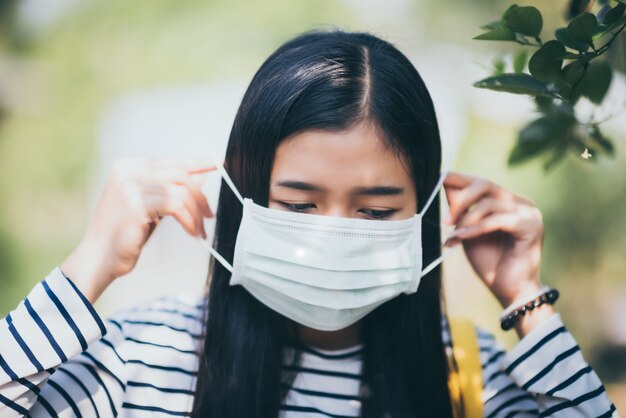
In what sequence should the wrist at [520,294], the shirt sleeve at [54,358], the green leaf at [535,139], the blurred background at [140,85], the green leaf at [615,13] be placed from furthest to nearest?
the blurred background at [140,85] < the green leaf at [535,139] < the wrist at [520,294] < the shirt sleeve at [54,358] < the green leaf at [615,13]

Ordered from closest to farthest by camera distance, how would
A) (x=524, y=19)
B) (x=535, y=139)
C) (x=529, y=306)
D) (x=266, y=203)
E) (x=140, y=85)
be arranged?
(x=524, y=19), (x=266, y=203), (x=529, y=306), (x=535, y=139), (x=140, y=85)

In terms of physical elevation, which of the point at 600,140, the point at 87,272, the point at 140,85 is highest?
the point at 140,85

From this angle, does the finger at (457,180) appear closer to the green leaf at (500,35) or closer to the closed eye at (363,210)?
the closed eye at (363,210)

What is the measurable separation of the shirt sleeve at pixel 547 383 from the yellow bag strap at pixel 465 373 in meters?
0.04

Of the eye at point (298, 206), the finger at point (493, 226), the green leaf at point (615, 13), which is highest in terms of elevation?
the green leaf at point (615, 13)

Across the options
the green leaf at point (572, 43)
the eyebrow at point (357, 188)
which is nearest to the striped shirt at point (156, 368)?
the eyebrow at point (357, 188)

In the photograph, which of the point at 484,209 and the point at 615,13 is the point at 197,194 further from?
the point at 615,13

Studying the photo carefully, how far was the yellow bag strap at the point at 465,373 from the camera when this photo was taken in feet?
5.36

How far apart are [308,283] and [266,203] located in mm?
223

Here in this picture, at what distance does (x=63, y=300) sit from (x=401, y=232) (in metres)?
0.82

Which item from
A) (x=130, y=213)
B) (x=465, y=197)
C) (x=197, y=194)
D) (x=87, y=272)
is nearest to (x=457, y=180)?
(x=465, y=197)

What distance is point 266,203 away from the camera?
155cm

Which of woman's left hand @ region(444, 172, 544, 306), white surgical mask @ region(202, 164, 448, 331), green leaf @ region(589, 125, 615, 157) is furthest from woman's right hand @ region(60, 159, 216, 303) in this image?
green leaf @ region(589, 125, 615, 157)

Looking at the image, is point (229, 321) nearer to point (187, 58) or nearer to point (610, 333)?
point (610, 333)
